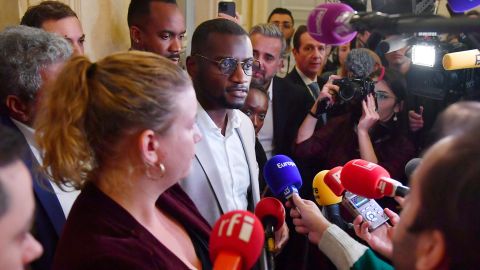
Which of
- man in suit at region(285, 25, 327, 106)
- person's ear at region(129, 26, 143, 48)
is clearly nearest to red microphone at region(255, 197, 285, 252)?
person's ear at region(129, 26, 143, 48)

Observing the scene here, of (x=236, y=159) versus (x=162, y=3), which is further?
(x=162, y=3)

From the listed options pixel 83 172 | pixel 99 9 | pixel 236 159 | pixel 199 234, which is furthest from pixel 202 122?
pixel 99 9

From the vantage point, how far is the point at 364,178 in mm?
1112

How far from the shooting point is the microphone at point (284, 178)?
1364 millimetres

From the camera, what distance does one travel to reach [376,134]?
1.98 meters

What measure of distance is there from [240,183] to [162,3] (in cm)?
91

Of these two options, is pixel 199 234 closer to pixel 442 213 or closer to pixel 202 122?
pixel 202 122

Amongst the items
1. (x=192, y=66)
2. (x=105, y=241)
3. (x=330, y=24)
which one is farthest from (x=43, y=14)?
(x=330, y=24)

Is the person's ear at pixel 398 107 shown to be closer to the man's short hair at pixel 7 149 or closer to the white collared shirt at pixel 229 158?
the white collared shirt at pixel 229 158

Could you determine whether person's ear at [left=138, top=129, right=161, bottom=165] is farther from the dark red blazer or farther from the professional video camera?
the professional video camera

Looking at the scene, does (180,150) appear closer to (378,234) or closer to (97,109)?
(97,109)

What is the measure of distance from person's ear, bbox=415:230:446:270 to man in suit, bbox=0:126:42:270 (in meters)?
0.55

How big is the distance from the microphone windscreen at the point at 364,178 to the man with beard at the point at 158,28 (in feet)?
3.49

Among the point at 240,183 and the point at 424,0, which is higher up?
the point at 424,0
